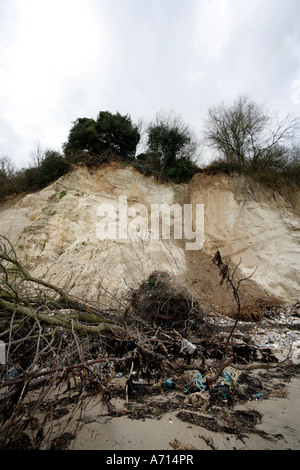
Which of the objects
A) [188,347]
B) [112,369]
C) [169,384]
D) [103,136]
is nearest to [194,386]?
[169,384]

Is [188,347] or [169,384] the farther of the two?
[188,347]

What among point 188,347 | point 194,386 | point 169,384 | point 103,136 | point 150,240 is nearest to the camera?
point 194,386

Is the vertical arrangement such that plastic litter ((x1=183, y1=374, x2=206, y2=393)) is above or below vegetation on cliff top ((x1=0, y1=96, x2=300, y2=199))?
below

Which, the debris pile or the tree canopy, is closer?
the debris pile

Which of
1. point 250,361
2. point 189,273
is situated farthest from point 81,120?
point 250,361

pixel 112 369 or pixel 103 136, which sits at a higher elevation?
pixel 103 136

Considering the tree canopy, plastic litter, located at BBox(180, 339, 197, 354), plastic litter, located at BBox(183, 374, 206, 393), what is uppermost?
the tree canopy

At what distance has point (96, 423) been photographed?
218 centimetres

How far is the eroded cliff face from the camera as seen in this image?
9.57m

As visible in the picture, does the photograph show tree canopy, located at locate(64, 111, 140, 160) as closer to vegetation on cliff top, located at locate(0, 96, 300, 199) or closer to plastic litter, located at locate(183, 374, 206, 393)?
vegetation on cliff top, located at locate(0, 96, 300, 199)

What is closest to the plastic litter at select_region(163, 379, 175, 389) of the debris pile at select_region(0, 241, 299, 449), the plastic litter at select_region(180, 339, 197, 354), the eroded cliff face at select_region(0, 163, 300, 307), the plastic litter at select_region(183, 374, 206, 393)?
the debris pile at select_region(0, 241, 299, 449)

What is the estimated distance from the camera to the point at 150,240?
11.6m

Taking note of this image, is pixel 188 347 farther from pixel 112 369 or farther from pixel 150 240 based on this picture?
pixel 150 240

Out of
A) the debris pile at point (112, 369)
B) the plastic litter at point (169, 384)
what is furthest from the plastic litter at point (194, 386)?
the plastic litter at point (169, 384)
